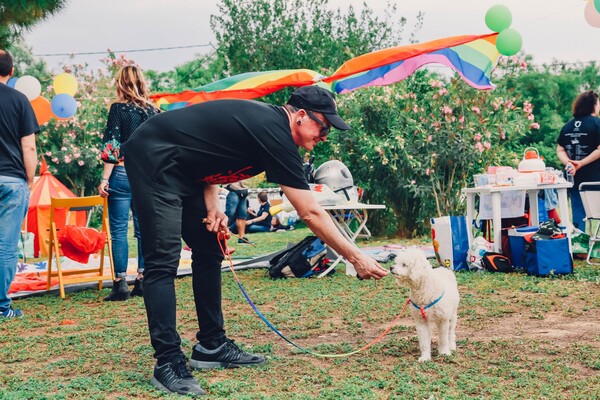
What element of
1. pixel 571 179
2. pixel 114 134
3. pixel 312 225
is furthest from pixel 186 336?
pixel 571 179

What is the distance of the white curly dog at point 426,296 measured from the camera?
3629 mm

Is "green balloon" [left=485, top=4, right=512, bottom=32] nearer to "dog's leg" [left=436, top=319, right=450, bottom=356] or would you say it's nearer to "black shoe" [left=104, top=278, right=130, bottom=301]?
"dog's leg" [left=436, top=319, right=450, bottom=356]

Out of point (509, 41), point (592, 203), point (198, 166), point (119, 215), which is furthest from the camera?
point (592, 203)

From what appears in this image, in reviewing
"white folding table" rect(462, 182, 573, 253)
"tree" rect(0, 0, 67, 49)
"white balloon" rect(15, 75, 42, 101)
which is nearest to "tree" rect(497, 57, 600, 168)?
"tree" rect(0, 0, 67, 49)

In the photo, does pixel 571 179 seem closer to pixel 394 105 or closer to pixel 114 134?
pixel 394 105

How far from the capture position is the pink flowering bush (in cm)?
1087

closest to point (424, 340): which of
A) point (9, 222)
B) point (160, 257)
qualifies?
point (160, 257)

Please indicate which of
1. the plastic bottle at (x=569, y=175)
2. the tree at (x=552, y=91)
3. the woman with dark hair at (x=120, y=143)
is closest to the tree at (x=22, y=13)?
the woman with dark hair at (x=120, y=143)

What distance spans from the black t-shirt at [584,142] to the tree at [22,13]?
870cm

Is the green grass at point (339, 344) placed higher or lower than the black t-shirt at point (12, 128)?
lower

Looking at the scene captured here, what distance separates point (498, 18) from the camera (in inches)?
277

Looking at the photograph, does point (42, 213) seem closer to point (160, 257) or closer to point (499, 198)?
point (499, 198)

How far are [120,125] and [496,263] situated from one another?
4039 mm

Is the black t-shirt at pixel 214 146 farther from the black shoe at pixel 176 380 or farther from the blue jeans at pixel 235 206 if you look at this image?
the blue jeans at pixel 235 206
